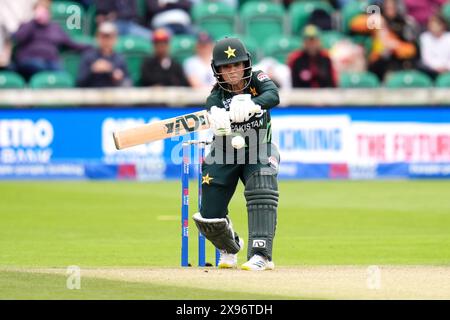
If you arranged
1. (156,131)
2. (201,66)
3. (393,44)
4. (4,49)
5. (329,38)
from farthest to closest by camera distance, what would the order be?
1. (329,38)
2. (393,44)
3. (4,49)
4. (201,66)
5. (156,131)

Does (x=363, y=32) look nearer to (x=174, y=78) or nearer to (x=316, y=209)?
(x=174, y=78)

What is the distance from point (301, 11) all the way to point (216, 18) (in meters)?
1.63

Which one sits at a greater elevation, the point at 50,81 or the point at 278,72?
the point at 278,72

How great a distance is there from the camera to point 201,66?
20625mm

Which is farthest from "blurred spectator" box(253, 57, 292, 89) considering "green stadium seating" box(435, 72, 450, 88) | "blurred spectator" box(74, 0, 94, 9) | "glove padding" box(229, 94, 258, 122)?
"glove padding" box(229, 94, 258, 122)

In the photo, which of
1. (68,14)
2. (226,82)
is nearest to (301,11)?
(68,14)

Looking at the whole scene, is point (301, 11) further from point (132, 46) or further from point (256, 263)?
point (256, 263)

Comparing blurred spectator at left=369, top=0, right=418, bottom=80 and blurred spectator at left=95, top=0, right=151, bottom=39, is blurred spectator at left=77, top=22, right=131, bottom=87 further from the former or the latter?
blurred spectator at left=369, top=0, right=418, bottom=80

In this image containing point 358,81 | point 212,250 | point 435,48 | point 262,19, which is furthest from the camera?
point 262,19

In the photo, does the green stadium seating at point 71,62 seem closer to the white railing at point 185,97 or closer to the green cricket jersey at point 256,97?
the white railing at point 185,97

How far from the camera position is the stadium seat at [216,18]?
72.1 ft

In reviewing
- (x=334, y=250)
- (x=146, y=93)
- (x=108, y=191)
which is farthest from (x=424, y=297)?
(x=146, y=93)

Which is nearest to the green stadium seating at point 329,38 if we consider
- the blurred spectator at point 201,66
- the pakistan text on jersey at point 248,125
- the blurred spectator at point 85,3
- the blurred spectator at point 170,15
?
the blurred spectator at point 201,66
